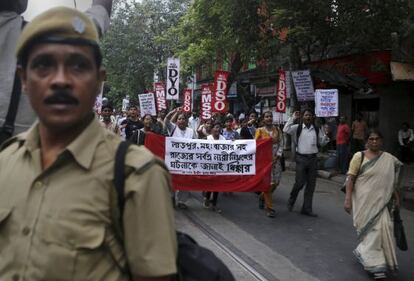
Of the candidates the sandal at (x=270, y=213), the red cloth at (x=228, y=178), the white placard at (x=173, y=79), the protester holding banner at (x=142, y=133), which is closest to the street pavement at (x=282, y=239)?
the sandal at (x=270, y=213)

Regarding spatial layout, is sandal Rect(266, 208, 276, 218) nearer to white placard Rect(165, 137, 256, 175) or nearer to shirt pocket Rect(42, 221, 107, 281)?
white placard Rect(165, 137, 256, 175)

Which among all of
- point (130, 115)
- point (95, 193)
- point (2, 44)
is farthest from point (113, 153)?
point (130, 115)

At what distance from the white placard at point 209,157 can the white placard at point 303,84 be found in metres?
6.71

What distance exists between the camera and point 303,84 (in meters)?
16.3

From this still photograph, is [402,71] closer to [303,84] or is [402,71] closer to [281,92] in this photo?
[303,84]

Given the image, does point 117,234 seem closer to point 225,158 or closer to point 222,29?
point 225,158

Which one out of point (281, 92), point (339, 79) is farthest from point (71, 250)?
point (339, 79)

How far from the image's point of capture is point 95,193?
143 cm

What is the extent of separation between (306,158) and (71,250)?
28.3 ft

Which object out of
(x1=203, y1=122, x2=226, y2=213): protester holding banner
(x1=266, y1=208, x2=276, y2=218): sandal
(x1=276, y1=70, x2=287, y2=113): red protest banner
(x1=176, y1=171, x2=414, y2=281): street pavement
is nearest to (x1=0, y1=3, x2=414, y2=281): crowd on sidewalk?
(x1=176, y1=171, x2=414, y2=281): street pavement

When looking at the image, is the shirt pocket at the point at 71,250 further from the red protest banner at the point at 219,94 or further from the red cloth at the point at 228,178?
the red protest banner at the point at 219,94

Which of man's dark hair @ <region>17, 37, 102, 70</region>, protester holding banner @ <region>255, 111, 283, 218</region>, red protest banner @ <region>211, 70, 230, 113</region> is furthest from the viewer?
red protest banner @ <region>211, 70, 230, 113</region>

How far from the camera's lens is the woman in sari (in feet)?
19.9

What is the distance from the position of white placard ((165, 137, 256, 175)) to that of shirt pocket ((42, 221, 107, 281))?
852 cm
